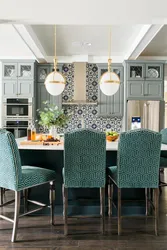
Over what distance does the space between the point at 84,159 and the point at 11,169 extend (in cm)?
71

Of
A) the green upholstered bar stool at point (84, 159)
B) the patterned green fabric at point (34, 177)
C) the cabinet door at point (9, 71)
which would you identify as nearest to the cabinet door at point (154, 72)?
the cabinet door at point (9, 71)

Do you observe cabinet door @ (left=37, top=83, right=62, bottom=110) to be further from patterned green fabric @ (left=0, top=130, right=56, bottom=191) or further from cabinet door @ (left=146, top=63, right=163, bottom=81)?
patterned green fabric @ (left=0, top=130, right=56, bottom=191)

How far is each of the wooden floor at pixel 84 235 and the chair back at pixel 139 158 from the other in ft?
1.65

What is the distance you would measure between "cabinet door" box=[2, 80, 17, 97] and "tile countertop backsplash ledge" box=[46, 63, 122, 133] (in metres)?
1.24

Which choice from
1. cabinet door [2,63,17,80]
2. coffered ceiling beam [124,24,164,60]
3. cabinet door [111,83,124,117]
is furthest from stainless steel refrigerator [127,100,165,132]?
cabinet door [2,63,17,80]

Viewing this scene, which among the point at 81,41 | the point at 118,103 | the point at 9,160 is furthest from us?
the point at 118,103

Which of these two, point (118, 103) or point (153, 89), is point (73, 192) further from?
point (153, 89)

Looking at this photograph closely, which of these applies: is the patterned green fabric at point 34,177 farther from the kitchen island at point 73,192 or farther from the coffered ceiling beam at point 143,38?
the coffered ceiling beam at point 143,38

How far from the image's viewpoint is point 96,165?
2.41 m

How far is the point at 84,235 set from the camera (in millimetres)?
2406

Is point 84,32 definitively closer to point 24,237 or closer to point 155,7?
point 155,7

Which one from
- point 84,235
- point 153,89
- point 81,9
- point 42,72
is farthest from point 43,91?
point 84,235

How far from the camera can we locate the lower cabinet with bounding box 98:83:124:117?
19.5 ft

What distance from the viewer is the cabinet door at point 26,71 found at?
18.8ft
